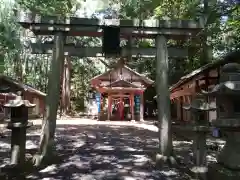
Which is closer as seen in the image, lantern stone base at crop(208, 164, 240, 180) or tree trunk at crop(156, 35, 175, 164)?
lantern stone base at crop(208, 164, 240, 180)

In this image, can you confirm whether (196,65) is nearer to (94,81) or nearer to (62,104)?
(94,81)

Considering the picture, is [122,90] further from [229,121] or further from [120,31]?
[229,121]

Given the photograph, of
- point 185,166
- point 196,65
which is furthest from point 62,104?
point 185,166

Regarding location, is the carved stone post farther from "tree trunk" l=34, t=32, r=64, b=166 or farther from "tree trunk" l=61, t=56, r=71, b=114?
"tree trunk" l=61, t=56, r=71, b=114

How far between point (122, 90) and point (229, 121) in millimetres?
21087

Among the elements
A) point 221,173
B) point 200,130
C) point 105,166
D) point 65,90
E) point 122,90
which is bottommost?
point 105,166

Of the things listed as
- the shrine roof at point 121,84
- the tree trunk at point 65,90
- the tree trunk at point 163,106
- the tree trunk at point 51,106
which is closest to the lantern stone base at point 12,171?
the tree trunk at point 51,106

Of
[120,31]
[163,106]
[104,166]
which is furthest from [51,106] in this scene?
[163,106]

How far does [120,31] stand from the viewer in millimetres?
7453

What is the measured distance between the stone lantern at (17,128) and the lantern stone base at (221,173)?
426cm

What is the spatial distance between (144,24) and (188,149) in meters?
4.75

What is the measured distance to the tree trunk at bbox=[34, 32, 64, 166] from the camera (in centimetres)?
700

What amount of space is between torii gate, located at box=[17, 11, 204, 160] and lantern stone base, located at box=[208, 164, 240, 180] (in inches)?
111

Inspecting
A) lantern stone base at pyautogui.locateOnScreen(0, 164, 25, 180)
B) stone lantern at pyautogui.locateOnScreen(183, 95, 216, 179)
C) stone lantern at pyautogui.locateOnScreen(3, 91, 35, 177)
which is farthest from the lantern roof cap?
stone lantern at pyautogui.locateOnScreen(183, 95, 216, 179)
